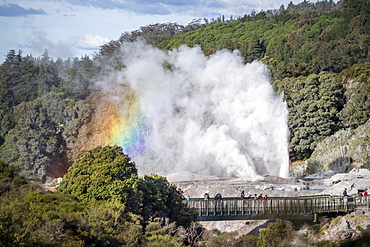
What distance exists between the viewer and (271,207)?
27703 millimetres

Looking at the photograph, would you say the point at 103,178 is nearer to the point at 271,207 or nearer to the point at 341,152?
the point at 271,207

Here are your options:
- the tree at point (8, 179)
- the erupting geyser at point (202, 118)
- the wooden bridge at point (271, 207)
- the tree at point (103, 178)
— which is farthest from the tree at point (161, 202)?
the erupting geyser at point (202, 118)

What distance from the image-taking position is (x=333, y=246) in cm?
2409

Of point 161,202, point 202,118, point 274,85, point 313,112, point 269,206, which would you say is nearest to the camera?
point 161,202

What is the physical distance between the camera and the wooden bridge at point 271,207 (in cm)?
2731

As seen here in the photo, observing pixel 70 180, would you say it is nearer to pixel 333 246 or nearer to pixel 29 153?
pixel 333 246

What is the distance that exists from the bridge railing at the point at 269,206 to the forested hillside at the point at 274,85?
23.3 meters

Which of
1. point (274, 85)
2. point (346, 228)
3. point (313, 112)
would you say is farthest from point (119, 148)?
point (274, 85)

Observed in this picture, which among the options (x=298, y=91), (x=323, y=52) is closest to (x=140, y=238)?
(x=298, y=91)

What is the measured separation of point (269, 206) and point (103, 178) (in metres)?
9.63

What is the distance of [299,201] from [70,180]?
12030 mm

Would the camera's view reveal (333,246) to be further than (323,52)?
No

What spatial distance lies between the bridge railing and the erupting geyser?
63.3 ft

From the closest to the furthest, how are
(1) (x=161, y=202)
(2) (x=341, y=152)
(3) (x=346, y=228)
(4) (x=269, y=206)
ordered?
(1) (x=161, y=202) < (3) (x=346, y=228) < (4) (x=269, y=206) < (2) (x=341, y=152)
